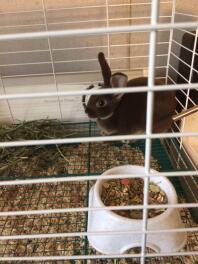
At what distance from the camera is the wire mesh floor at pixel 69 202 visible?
831 mm

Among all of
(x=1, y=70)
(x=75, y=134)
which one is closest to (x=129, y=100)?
(x=75, y=134)

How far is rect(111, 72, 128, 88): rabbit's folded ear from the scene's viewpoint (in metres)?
1.02

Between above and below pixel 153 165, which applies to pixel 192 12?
above

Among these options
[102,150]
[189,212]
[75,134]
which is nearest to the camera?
[189,212]

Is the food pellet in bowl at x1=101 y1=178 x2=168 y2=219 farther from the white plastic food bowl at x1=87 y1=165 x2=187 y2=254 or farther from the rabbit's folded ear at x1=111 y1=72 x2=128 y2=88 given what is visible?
the rabbit's folded ear at x1=111 y1=72 x2=128 y2=88

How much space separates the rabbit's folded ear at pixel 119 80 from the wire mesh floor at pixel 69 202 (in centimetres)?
34

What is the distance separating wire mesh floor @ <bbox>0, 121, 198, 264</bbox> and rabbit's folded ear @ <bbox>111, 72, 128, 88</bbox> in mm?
337

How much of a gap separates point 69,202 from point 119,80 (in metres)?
0.46

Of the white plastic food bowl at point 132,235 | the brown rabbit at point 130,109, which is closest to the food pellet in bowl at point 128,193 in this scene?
the white plastic food bowl at point 132,235

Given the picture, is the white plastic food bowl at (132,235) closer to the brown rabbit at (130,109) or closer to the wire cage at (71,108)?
the wire cage at (71,108)

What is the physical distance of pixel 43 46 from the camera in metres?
1.43

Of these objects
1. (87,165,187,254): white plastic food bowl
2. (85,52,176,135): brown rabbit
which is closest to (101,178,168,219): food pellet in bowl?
(87,165,187,254): white plastic food bowl

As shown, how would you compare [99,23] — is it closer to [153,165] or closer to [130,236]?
[153,165]

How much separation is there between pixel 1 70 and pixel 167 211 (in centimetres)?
113
